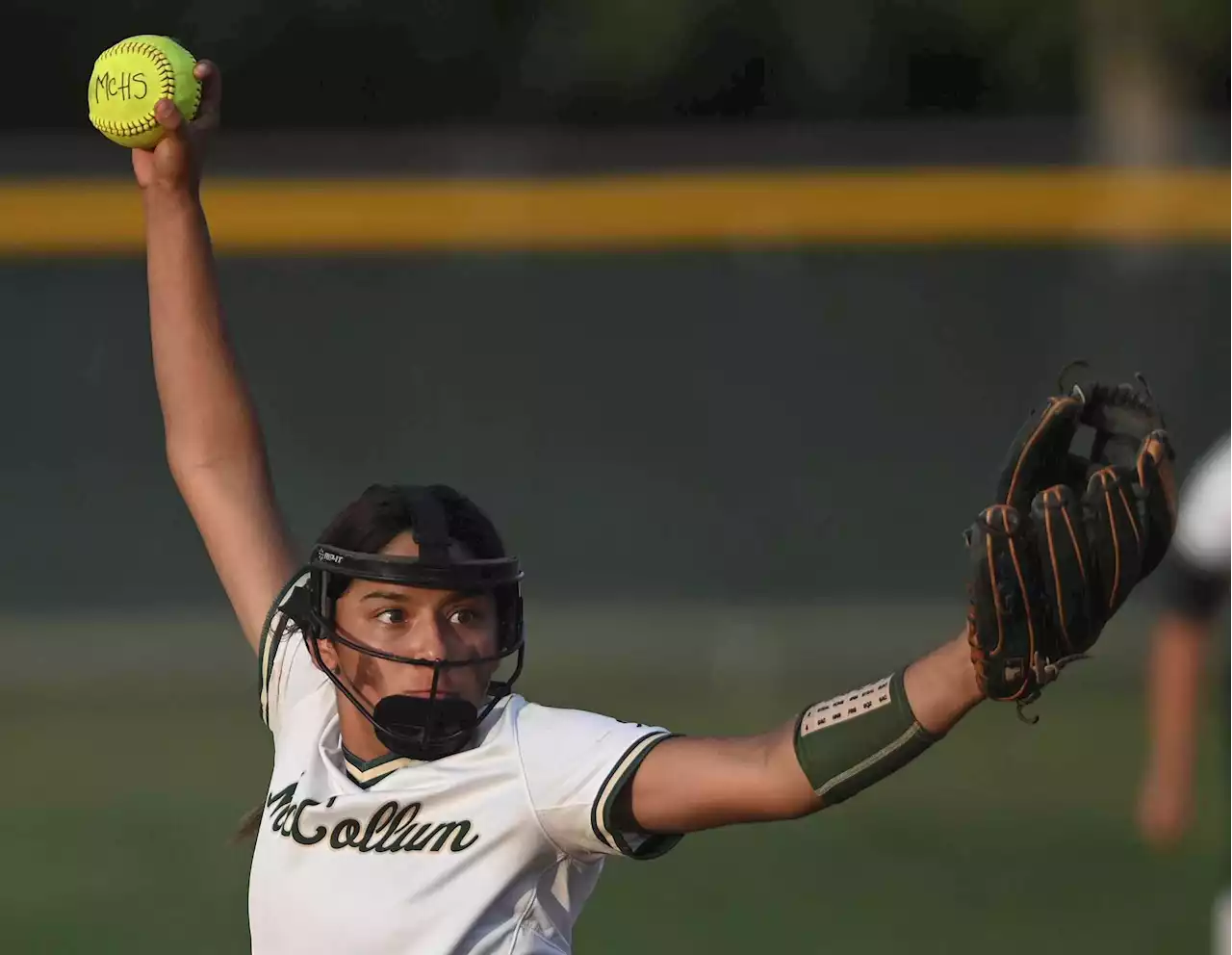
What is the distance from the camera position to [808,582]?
7457 millimetres

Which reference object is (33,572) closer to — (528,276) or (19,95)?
(528,276)

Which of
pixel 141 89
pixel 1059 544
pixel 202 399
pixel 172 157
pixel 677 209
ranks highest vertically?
pixel 677 209

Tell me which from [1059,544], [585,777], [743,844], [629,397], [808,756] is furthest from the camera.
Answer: [629,397]

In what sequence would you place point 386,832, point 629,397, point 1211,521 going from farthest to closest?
point 629,397 → point 1211,521 → point 386,832

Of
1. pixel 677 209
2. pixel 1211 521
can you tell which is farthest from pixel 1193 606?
pixel 677 209

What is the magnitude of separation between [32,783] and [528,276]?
2.81 metres

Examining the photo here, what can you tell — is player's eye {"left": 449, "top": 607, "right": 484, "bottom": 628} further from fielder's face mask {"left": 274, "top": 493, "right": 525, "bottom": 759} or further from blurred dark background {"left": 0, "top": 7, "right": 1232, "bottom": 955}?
blurred dark background {"left": 0, "top": 7, "right": 1232, "bottom": 955}

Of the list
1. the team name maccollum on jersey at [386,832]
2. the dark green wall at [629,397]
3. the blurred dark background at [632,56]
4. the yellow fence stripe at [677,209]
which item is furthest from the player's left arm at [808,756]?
the blurred dark background at [632,56]

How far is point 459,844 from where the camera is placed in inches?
87.9

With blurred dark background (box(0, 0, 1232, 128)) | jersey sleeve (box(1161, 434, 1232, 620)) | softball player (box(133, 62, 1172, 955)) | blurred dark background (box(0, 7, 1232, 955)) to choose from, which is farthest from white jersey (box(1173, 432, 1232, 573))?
blurred dark background (box(0, 0, 1232, 128))

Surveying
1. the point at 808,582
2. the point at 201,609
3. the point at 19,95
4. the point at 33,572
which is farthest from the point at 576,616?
the point at 19,95

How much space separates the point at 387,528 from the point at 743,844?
11.4ft

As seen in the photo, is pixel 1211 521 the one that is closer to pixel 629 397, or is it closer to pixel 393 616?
pixel 393 616

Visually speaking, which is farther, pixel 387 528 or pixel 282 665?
pixel 282 665
